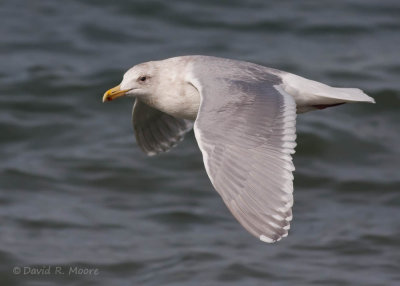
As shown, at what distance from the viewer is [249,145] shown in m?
5.16

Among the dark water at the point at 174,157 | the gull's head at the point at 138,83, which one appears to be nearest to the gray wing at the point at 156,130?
the dark water at the point at 174,157

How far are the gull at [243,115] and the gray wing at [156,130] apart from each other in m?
0.90

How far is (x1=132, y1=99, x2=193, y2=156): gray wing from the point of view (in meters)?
7.03

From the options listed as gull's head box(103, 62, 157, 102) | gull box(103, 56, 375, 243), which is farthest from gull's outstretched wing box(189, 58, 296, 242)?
gull's head box(103, 62, 157, 102)

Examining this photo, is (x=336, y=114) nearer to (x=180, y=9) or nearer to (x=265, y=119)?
(x=180, y=9)

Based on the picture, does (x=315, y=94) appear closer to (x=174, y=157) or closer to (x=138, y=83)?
(x=138, y=83)

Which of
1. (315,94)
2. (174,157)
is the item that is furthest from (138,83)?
(174,157)

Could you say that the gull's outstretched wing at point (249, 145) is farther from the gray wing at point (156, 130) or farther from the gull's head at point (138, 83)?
the gray wing at point (156, 130)

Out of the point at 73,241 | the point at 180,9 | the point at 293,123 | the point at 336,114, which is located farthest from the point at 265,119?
the point at 180,9

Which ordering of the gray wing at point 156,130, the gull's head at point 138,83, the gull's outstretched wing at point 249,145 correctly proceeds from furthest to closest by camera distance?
the gray wing at point 156,130
the gull's head at point 138,83
the gull's outstretched wing at point 249,145

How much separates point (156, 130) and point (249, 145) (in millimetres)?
2048

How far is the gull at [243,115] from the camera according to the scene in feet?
15.8

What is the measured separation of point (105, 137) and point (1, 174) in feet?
3.81

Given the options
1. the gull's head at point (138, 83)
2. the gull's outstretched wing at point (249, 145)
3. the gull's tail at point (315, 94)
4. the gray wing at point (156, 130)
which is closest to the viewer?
the gull's outstretched wing at point (249, 145)
